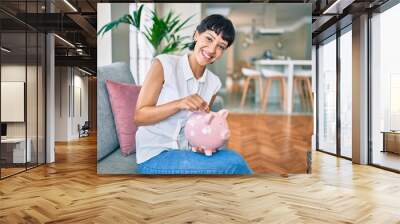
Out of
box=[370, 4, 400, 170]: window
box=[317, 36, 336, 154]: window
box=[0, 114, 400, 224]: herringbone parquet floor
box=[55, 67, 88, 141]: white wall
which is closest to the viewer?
box=[0, 114, 400, 224]: herringbone parquet floor

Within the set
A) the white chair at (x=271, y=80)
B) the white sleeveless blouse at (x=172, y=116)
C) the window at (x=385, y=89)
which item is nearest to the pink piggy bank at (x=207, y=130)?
the white sleeveless blouse at (x=172, y=116)

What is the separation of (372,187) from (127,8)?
4.27 m

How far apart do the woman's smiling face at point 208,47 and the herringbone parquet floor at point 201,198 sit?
177 cm

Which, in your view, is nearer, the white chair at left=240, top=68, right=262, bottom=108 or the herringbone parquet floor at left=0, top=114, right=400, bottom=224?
the herringbone parquet floor at left=0, top=114, right=400, bottom=224

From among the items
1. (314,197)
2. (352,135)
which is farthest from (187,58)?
(352,135)

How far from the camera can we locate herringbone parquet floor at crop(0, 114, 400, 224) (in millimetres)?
3842

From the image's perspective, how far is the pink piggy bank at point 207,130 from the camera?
19.1 feet

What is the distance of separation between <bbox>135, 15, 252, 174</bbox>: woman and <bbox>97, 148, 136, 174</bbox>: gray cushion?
0.37 feet

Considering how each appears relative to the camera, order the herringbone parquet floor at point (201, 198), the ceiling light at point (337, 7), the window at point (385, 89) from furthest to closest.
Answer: the window at point (385, 89)
the ceiling light at point (337, 7)
the herringbone parquet floor at point (201, 198)

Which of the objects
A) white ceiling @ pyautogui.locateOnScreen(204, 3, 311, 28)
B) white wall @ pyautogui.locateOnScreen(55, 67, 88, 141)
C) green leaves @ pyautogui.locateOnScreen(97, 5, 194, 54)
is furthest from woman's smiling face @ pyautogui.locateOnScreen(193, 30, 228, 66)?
white wall @ pyautogui.locateOnScreen(55, 67, 88, 141)

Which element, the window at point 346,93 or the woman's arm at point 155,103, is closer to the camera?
the woman's arm at point 155,103

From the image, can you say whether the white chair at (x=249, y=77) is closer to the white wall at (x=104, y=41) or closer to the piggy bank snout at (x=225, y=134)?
the piggy bank snout at (x=225, y=134)

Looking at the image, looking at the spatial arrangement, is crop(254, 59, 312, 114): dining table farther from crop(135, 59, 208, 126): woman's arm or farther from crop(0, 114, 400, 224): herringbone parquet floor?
crop(0, 114, 400, 224): herringbone parquet floor

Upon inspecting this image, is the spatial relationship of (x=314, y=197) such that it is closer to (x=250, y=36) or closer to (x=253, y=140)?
(x=253, y=140)
